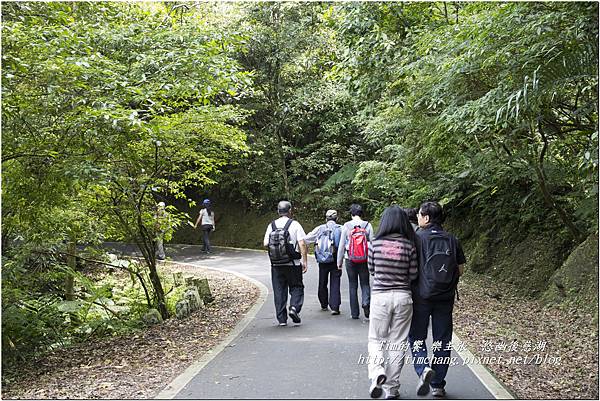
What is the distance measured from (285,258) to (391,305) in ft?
11.2

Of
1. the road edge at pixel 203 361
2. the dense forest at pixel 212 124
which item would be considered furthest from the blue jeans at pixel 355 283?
the dense forest at pixel 212 124

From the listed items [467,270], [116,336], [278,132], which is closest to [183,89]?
[116,336]

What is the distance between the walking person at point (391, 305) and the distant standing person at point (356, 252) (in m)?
3.47

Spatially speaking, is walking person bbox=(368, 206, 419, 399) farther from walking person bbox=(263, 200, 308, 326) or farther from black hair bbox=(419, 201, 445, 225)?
walking person bbox=(263, 200, 308, 326)

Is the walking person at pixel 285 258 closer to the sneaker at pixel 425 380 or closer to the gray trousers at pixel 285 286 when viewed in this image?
the gray trousers at pixel 285 286

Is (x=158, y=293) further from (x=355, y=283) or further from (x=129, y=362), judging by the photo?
(x=355, y=283)

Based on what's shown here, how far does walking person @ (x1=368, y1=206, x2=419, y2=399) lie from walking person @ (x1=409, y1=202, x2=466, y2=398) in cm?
11

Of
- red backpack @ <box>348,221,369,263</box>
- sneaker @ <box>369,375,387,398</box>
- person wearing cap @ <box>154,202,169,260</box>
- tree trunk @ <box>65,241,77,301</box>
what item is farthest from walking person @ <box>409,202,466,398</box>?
tree trunk @ <box>65,241,77,301</box>

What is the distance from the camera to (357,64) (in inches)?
492

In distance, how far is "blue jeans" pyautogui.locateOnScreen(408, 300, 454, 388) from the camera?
5.51 meters

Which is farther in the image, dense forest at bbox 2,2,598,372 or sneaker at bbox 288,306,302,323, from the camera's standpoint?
sneaker at bbox 288,306,302,323

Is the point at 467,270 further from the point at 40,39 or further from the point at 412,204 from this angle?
the point at 40,39

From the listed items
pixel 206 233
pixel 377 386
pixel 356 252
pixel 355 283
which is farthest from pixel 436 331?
pixel 206 233

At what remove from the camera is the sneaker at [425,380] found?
5.48m
